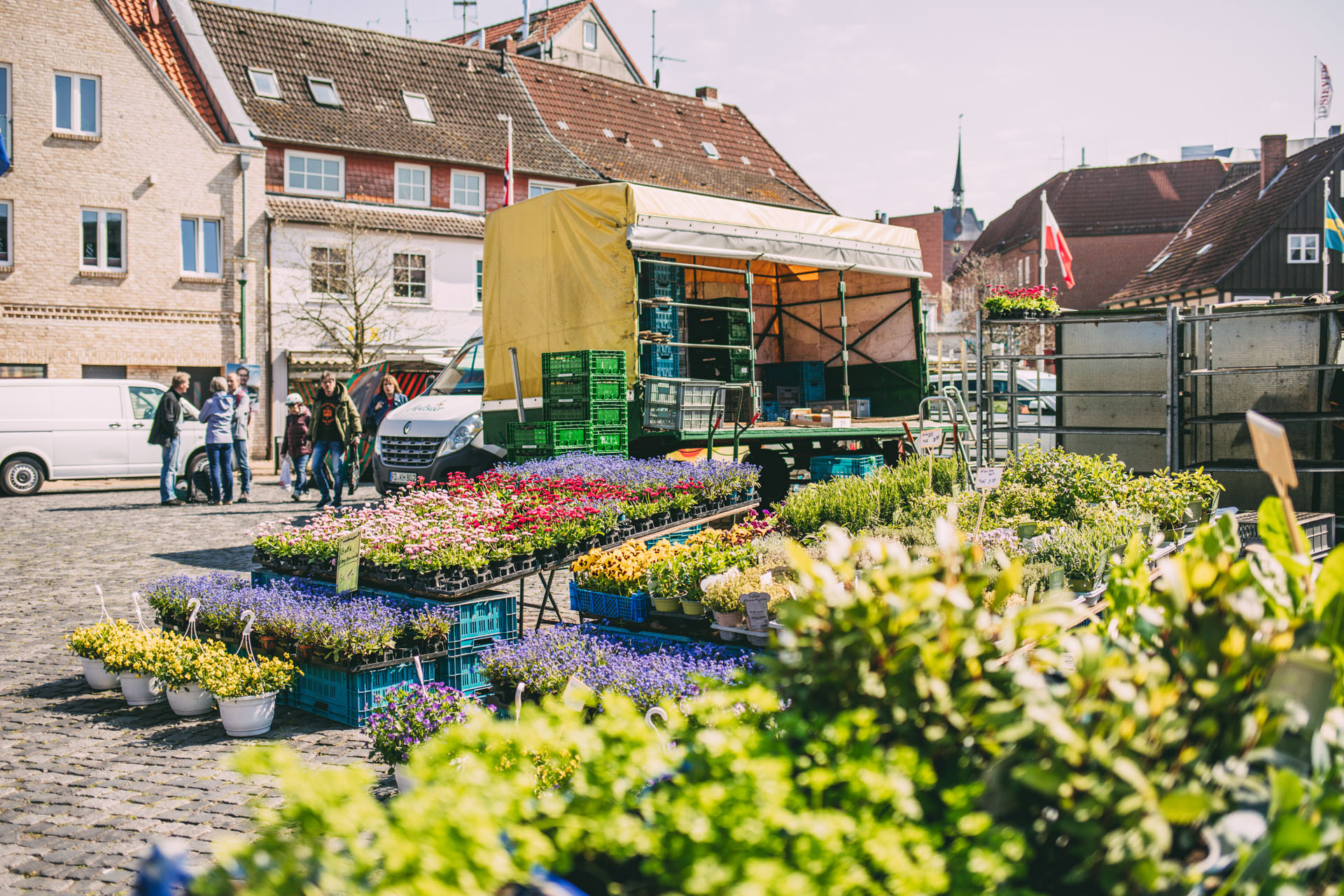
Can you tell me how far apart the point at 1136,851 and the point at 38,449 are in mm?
19772

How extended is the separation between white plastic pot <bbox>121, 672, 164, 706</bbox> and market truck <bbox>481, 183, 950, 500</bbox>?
479 cm

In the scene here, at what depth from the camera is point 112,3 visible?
92.7 ft

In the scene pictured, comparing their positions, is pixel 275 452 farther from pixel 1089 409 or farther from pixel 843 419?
pixel 1089 409

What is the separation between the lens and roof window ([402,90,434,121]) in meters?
32.8

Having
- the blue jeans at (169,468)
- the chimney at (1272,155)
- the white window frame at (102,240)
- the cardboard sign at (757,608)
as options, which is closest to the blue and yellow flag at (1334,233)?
the cardboard sign at (757,608)

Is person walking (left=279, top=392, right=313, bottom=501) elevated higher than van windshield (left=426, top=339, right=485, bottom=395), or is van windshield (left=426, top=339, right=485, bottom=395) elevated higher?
van windshield (left=426, top=339, right=485, bottom=395)

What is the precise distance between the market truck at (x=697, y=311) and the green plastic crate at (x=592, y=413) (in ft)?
0.81

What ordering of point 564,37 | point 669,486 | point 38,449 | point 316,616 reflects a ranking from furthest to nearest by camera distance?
point 564,37
point 38,449
point 669,486
point 316,616

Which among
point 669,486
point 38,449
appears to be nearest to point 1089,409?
point 669,486

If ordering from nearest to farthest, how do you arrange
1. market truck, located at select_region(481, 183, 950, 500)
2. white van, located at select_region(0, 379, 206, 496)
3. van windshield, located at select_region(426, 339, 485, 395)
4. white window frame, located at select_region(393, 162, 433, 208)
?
Answer: market truck, located at select_region(481, 183, 950, 500) < van windshield, located at select_region(426, 339, 485, 395) < white van, located at select_region(0, 379, 206, 496) < white window frame, located at select_region(393, 162, 433, 208)

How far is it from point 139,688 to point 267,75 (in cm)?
2869

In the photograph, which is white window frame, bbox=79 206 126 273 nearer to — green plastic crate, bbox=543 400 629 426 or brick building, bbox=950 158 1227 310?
green plastic crate, bbox=543 400 629 426

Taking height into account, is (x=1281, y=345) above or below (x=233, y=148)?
Result: below

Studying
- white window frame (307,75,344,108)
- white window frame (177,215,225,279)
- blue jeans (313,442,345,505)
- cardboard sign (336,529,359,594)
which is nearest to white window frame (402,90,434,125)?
white window frame (307,75,344,108)
